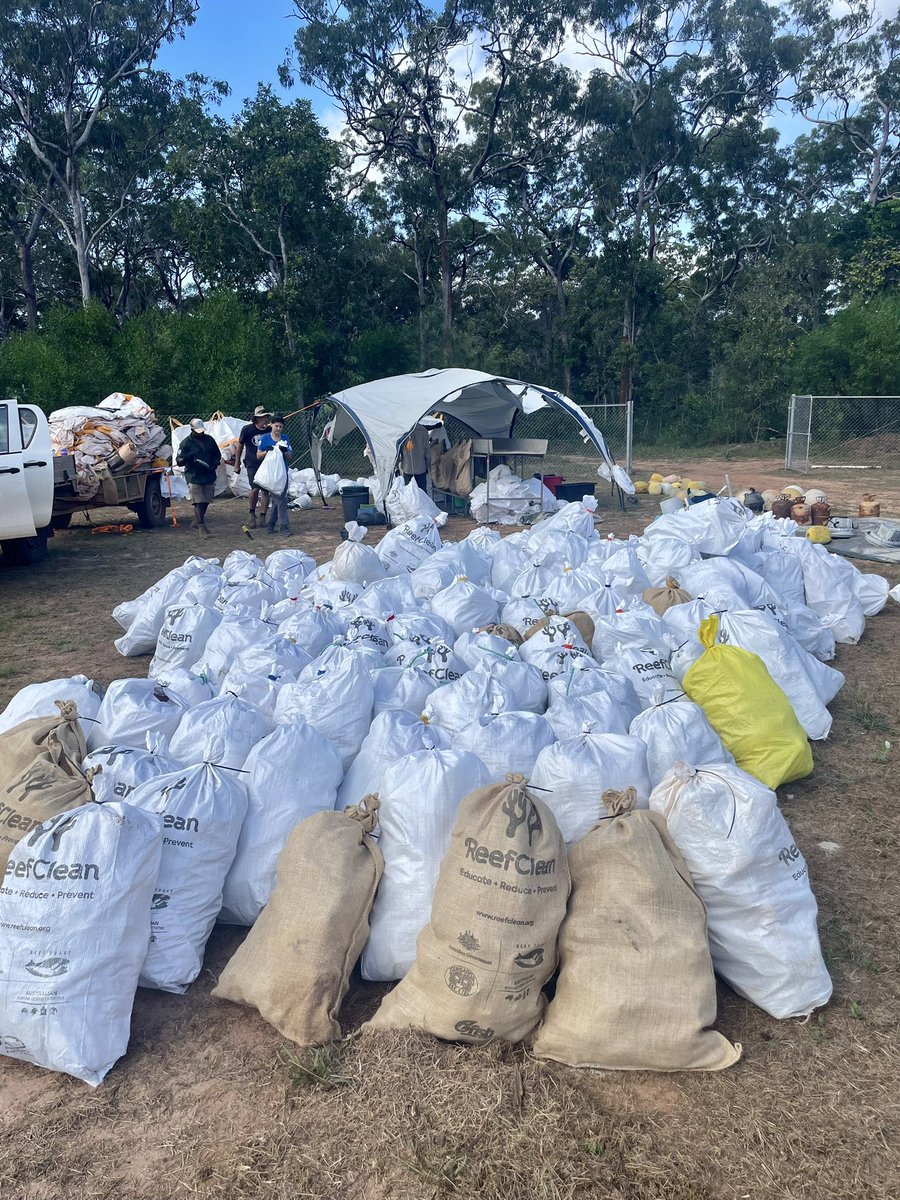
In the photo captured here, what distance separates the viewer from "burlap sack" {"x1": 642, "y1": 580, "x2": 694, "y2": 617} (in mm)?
5246

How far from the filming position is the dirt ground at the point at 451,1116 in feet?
6.61

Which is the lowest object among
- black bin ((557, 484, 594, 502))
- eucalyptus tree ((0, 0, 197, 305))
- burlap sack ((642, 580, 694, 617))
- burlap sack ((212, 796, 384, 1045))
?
burlap sack ((212, 796, 384, 1045))

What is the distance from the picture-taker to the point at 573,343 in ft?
91.1

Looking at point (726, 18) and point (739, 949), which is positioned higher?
point (726, 18)

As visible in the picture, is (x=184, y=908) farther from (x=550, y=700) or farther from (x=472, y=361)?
(x=472, y=361)

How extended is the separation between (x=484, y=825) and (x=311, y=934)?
60cm

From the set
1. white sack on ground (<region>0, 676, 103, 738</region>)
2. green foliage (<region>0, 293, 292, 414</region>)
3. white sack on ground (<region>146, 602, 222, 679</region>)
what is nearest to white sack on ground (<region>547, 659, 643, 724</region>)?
white sack on ground (<region>0, 676, 103, 738</region>)

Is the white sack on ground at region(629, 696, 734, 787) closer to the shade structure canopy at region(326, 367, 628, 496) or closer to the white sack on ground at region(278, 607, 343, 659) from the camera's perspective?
the white sack on ground at region(278, 607, 343, 659)

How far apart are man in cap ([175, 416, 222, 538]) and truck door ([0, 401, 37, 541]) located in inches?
94.4

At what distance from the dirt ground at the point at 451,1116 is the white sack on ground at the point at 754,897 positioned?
0.36 ft

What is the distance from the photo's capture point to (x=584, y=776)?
290 cm

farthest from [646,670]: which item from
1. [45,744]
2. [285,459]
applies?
[285,459]

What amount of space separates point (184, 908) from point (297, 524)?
1000 cm

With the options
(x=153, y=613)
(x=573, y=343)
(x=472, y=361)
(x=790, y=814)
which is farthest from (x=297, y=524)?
(x=573, y=343)
